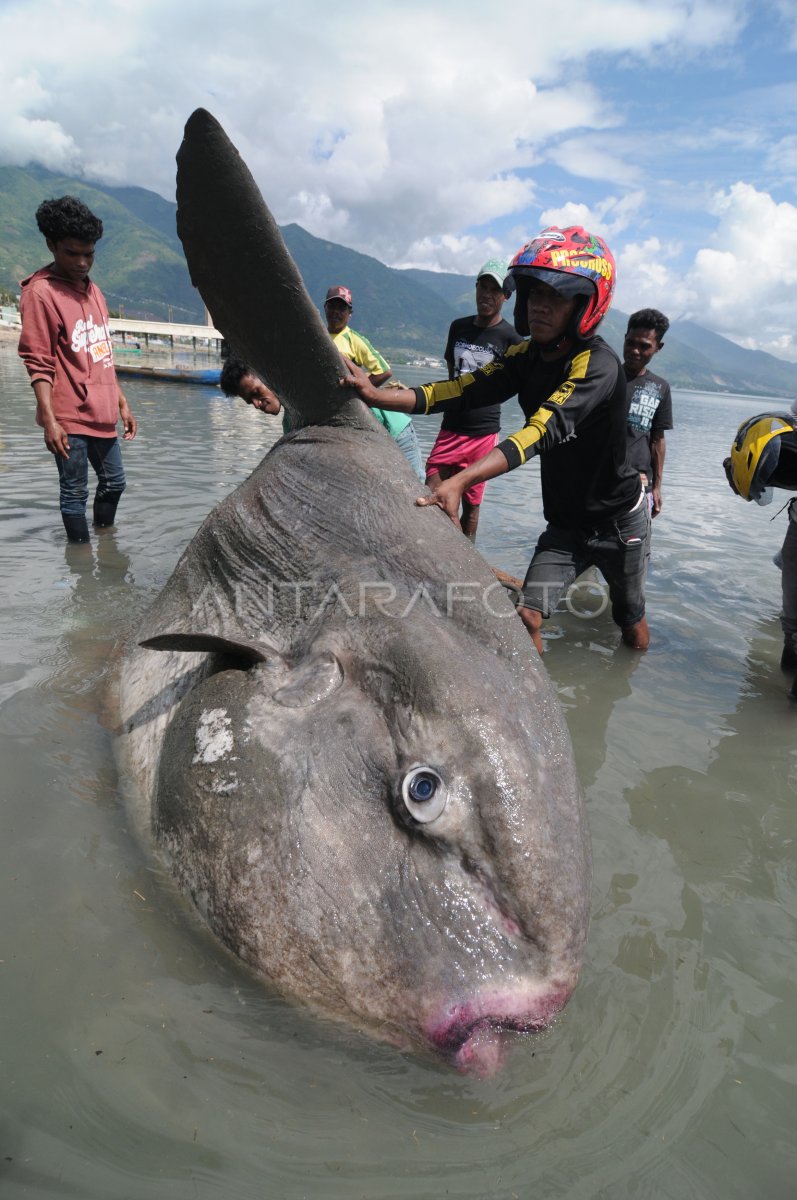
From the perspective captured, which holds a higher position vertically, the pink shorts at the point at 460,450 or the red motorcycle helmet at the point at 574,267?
the red motorcycle helmet at the point at 574,267

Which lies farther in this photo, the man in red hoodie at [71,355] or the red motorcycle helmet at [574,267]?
the man in red hoodie at [71,355]

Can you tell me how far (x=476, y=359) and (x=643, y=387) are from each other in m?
1.84

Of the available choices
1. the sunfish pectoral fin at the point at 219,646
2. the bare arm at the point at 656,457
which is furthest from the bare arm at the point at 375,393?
the bare arm at the point at 656,457

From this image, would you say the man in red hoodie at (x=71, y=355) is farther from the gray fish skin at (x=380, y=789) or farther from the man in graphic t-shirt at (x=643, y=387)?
the man in graphic t-shirt at (x=643, y=387)

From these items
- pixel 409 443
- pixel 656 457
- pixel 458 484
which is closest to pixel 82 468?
pixel 409 443

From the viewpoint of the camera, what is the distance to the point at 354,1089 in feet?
6.97

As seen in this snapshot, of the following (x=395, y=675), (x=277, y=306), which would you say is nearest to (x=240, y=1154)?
(x=395, y=675)

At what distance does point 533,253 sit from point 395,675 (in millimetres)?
2819

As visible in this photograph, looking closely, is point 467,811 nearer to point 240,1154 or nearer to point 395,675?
point 395,675

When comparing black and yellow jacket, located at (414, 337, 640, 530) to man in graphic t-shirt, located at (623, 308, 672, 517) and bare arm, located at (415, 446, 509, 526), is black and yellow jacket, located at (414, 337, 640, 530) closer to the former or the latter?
bare arm, located at (415, 446, 509, 526)

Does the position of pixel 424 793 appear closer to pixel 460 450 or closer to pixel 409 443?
pixel 409 443

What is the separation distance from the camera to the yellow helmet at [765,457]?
4566 millimetres

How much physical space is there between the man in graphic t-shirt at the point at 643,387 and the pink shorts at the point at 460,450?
1540 millimetres

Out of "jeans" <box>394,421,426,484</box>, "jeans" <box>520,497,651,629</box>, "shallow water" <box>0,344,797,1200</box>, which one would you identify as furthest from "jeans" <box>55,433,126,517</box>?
"jeans" <box>520,497,651,629</box>
